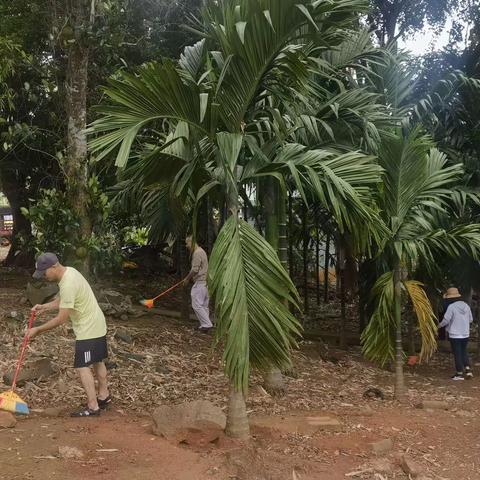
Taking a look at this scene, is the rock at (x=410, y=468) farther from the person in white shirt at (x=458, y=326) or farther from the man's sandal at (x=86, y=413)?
the person in white shirt at (x=458, y=326)

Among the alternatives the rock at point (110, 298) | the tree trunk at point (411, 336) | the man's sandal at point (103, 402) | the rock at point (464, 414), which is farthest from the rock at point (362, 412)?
the rock at point (110, 298)

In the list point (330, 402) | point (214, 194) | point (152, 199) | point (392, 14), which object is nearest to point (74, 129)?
point (152, 199)

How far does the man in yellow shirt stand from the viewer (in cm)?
545

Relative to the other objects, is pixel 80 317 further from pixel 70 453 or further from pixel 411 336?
pixel 411 336

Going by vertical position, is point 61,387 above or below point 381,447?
above

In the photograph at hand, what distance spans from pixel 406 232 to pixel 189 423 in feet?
11.4

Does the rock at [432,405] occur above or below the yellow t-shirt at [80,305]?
below

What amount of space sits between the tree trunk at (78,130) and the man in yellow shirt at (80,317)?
135 inches

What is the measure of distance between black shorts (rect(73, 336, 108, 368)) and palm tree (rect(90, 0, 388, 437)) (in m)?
1.37

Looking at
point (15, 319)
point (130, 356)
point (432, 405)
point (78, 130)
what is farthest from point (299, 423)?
point (78, 130)

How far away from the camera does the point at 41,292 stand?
9.29m

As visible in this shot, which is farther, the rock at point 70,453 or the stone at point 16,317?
the stone at point 16,317

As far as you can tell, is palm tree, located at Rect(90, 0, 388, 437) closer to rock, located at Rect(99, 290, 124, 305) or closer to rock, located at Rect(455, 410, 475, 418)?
rock, located at Rect(455, 410, 475, 418)

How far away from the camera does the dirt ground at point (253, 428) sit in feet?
15.0
